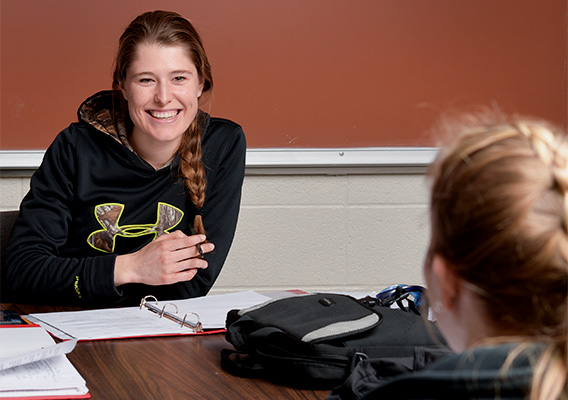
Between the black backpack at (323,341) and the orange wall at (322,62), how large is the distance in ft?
4.83

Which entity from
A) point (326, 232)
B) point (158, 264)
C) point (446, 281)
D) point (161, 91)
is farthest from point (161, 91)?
point (446, 281)

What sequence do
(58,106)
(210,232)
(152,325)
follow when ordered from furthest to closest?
(58,106), (210,232), (152,325)

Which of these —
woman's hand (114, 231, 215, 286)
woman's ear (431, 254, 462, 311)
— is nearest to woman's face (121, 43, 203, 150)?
woman's hand (114, 231, 215, 286)

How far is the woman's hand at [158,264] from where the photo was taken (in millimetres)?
1575

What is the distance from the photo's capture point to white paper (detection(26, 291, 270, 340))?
1.27 meters

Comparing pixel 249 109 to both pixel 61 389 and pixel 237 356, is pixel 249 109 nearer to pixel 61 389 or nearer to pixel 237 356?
pixel 237 356

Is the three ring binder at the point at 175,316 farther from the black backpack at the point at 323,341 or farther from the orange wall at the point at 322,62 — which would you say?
the orange wall at the point at 322,62

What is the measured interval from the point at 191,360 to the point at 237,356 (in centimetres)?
7

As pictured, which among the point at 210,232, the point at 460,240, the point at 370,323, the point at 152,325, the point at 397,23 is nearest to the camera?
the point at 460,240

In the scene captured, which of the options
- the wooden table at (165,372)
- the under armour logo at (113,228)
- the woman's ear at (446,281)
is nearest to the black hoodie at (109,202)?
the under armour logo at (113,228)

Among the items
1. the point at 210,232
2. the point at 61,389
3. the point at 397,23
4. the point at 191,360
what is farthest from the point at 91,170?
the point at 397,23

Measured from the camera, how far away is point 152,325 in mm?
1325

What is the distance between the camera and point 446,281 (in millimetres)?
620

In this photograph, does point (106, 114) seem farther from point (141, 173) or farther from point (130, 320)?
point (130, 320)
